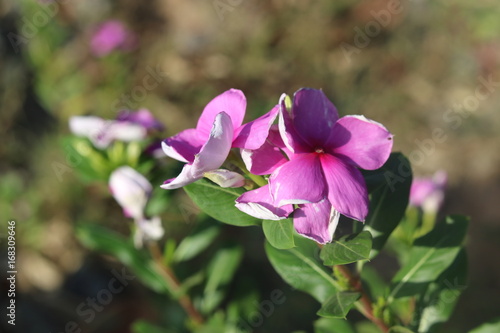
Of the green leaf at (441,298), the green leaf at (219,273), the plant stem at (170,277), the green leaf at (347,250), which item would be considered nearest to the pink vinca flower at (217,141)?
the green leaf at (347,250)

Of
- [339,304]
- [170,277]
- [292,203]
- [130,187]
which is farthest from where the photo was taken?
[170,277]

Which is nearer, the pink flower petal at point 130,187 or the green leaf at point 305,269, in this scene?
the green leaf at point 305,269

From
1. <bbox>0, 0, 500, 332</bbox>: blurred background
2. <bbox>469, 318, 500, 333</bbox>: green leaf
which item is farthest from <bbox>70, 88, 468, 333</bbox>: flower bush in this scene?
<bbox>0, 0, 500, 332</bbox>: blurred background

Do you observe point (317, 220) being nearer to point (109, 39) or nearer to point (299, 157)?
point (299, 157)

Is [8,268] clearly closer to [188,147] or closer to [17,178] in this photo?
[17,178]

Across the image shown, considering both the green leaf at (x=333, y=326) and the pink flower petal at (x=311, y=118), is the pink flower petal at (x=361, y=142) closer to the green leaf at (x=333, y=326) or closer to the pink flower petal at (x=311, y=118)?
the pink flower petal at (x=311, y=118)

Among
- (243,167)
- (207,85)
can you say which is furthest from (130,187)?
(207,85)
